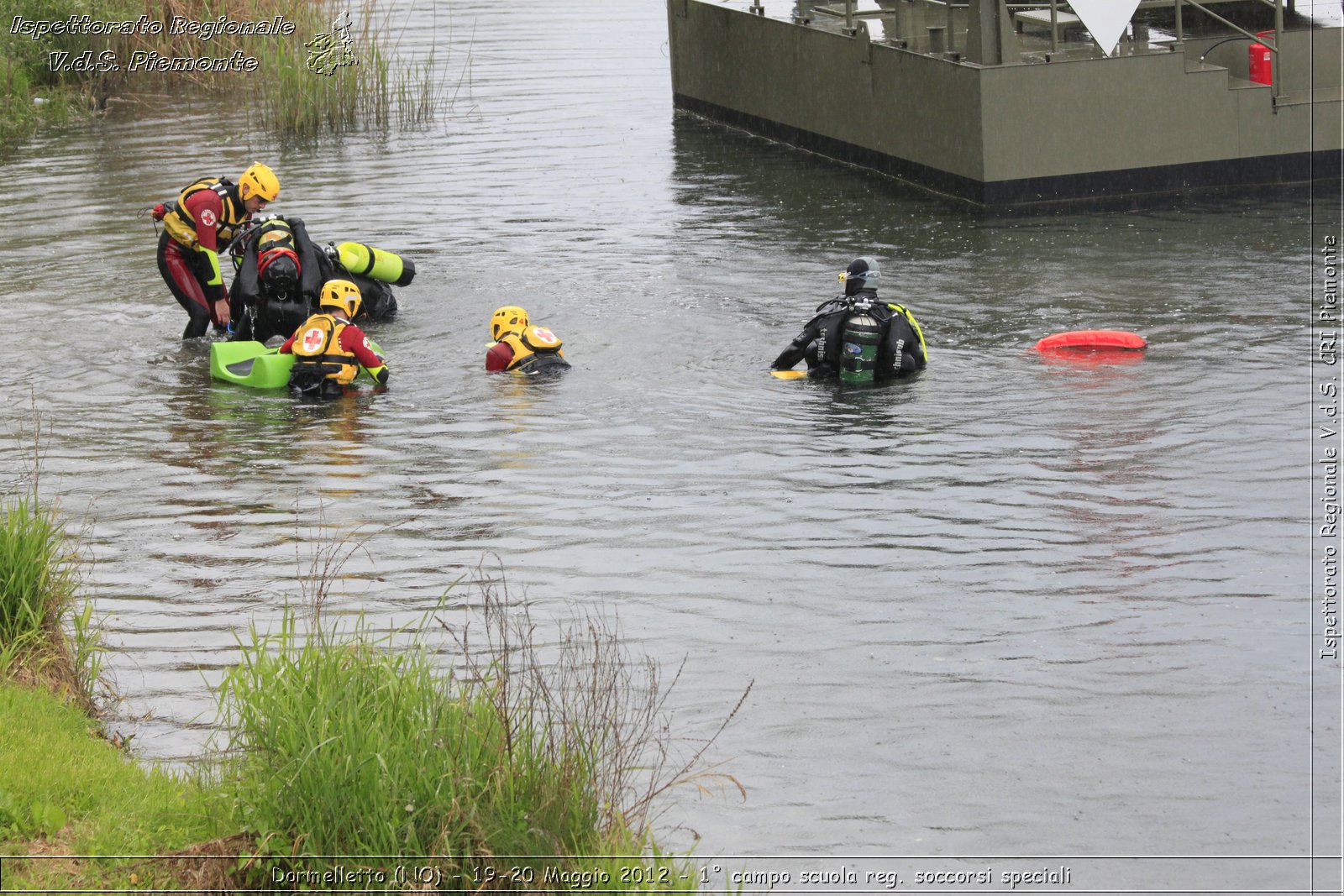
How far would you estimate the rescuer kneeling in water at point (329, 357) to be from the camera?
12.8 meters

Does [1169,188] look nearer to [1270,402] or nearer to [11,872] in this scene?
[1270,402]

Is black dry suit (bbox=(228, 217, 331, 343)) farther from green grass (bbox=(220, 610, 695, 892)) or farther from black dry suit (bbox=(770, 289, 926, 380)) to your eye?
green grass (bbox=(220, 610, 695, 892))

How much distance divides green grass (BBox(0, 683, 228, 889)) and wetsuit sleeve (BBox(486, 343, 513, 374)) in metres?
7.13

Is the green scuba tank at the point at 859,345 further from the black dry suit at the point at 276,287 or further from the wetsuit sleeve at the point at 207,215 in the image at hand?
the wetsuit sleeve at the point at 207,215

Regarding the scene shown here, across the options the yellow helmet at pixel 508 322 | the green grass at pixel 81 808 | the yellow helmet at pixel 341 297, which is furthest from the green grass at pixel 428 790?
the yellow helmet at pixel 341 297

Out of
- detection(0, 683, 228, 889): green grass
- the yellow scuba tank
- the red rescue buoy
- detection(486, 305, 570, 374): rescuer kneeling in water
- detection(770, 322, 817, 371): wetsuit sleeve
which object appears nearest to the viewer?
detection(0, 683, 228, 889): green grass

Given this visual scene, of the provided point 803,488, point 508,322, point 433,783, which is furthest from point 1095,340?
point 433,783

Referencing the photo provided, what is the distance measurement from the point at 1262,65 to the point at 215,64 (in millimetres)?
16208

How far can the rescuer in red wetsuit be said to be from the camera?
14586 millimetres

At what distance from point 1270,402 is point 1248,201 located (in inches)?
325

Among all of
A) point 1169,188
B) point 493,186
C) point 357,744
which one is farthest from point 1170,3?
point 357,744

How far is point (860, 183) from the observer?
836 inches

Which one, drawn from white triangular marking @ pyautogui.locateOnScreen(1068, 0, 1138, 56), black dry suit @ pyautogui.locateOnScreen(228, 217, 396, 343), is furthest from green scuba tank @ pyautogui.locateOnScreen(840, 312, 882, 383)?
white triangular marking @ pyautogui.locateOnScreen(1068, 0, 1138, 56)

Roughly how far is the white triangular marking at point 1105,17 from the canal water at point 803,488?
1896 millimetres
